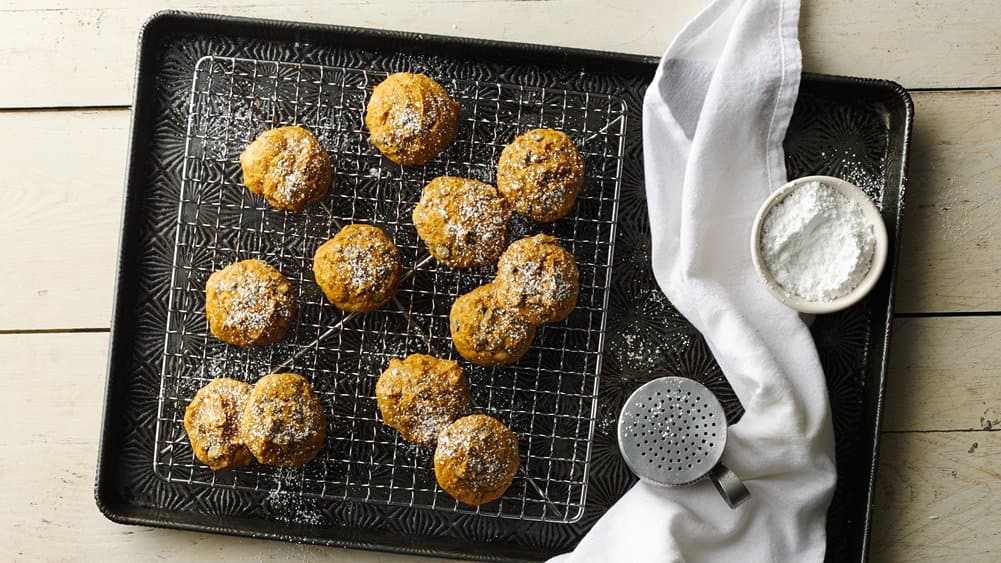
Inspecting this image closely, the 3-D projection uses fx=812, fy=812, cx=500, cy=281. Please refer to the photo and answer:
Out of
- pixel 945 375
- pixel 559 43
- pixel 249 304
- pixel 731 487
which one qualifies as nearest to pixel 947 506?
pixel 945 375

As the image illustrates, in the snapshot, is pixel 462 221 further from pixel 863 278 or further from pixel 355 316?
pixel 863 278

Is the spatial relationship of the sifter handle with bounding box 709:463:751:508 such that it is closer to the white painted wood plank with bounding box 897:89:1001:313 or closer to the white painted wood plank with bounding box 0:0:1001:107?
the white painted wood plank with bounding box 897:89:1001:313

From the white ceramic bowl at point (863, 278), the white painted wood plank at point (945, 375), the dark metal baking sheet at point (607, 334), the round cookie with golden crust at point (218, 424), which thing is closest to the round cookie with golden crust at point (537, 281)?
the dark metal baking sheet at point (607, 334)

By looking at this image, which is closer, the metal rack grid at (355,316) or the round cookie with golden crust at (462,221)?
the round cookie with golden crust at (462,221)

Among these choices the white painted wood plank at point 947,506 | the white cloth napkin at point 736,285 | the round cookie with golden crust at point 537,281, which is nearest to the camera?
the round cookie with golden crust at point 537,281

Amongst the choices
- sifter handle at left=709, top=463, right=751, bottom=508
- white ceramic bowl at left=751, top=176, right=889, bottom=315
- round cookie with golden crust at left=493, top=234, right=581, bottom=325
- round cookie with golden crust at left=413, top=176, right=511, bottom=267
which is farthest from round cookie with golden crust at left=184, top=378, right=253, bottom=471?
white ceramic bowl at left=751, top=176, right=889, bottom=315

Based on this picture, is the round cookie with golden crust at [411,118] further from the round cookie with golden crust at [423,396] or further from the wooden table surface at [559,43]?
the round cookie with golden crust at [423,396]

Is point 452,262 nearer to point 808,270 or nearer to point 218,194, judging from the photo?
point 218,194
